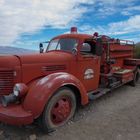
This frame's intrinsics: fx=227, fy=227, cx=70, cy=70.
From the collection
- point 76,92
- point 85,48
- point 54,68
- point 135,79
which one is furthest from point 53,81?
point 135,79

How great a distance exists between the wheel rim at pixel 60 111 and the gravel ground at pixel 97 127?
18 centimetres

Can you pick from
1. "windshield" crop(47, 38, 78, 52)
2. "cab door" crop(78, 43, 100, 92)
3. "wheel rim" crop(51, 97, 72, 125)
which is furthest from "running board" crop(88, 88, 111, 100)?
"windshield" crop(47, 38, 78, 52)

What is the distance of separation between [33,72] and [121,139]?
2183 millimetres

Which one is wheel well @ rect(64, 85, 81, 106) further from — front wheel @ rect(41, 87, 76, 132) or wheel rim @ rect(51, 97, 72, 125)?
wheel rim @ rect(51, 97, 72, 125)

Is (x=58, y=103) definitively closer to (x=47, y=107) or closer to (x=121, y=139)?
(x=47, y=107)

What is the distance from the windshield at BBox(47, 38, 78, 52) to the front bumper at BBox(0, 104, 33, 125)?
7.32 feet

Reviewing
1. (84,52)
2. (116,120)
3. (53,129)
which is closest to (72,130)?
(53,129)

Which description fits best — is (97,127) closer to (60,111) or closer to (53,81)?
(60,111)

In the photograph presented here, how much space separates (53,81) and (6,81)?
36.9 inches

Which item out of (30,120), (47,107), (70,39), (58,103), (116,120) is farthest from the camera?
(70,39)

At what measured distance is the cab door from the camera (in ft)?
18.6

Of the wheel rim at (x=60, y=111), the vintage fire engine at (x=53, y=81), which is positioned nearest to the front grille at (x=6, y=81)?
the vintage fire engine at (x=53, y=81)

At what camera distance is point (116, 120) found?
16.9ft

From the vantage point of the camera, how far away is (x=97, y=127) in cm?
477
